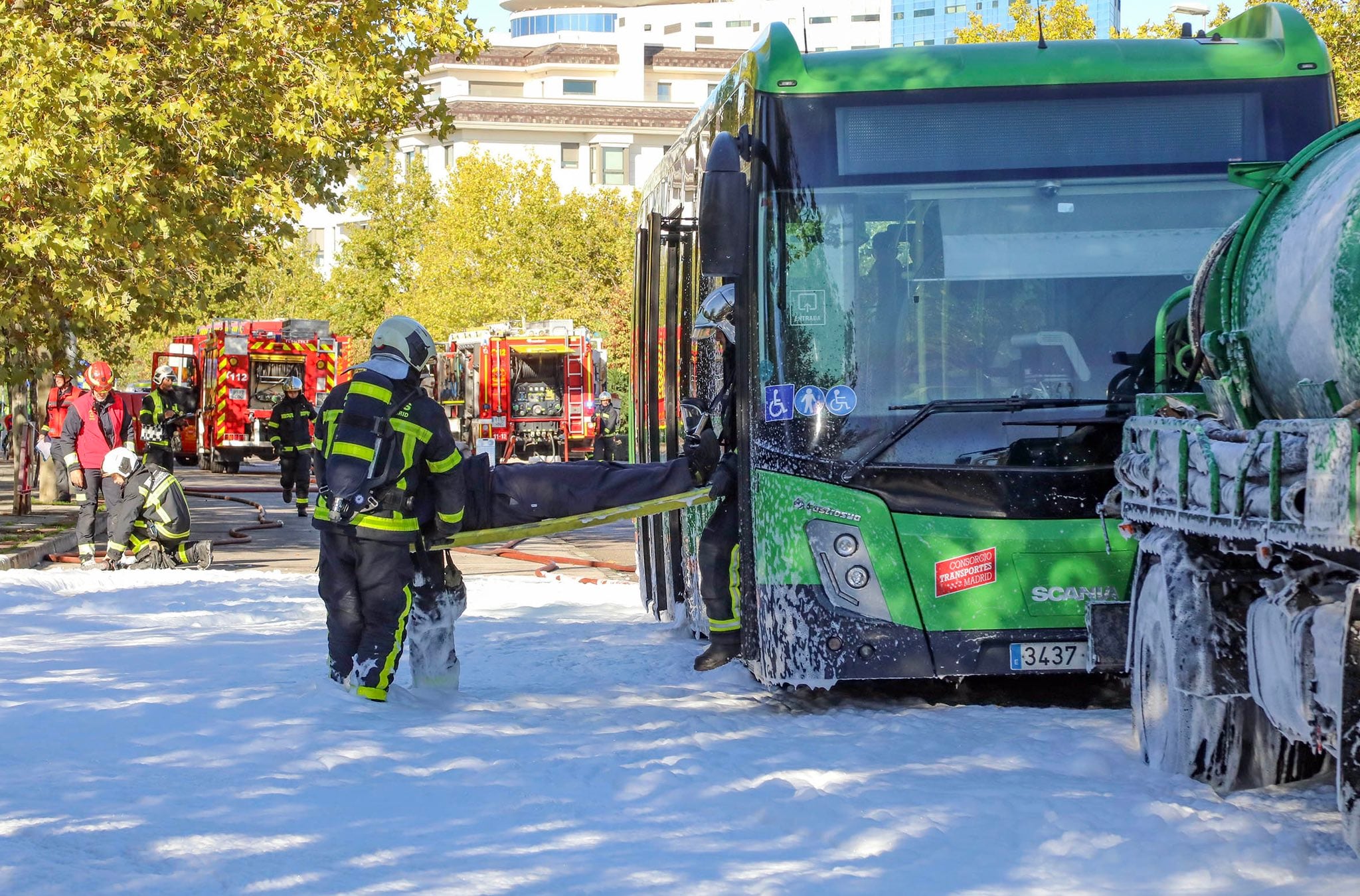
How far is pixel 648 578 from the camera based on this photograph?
468 inches

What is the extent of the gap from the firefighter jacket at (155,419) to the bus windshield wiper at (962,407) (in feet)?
32.4

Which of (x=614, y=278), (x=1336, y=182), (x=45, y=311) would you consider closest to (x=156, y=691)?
(x=1336, y=182)

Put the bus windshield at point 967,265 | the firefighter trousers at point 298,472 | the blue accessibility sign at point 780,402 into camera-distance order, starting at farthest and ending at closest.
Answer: the firefighter trousers at point 298,472 → the blue accessibility sign at point 780,402 → the bus windshield at point 967,265

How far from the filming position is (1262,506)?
5.40 metres

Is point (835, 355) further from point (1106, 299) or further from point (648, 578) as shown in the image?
point (648, 578)

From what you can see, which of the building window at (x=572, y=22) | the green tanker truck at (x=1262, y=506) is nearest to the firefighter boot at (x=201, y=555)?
the green tanker truck at (x=1262, y=506)

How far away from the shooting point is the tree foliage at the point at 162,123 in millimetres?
15883

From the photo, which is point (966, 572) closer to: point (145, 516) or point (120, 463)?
point (145, 516)

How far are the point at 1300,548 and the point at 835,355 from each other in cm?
275

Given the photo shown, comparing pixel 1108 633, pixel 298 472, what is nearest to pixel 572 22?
pixel 298 472

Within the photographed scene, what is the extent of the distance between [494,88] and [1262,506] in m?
92.4

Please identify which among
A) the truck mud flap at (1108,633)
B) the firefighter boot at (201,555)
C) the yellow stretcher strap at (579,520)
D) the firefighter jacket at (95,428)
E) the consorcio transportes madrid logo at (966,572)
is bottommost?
the firefighter boot at (201,555)

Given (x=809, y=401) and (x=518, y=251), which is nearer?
(x=809, y=401)

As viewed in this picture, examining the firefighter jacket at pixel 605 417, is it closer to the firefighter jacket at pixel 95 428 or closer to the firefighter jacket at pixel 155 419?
the firefighter jacket at pixel 95 428
